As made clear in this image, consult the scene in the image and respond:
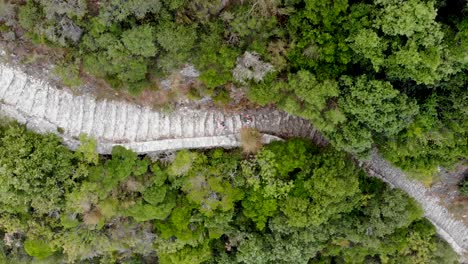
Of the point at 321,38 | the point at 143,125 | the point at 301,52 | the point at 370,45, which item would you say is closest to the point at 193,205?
the point at 143,125

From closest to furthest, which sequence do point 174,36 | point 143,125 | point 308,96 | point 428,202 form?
1. point 174,36
2. point 308,96
3. point 143,125
4. point 428,202

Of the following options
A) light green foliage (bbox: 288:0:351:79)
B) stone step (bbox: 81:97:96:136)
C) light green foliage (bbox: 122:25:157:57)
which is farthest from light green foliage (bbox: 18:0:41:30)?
light green foliage (bbox: 288:0:351:79)

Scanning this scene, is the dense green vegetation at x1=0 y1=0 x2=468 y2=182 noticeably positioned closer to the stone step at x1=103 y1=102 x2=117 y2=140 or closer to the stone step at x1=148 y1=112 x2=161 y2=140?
the stone step at x1=103 y1=102 x2=117 y2=140

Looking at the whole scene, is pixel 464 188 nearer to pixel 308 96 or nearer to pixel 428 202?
pixel 428 202

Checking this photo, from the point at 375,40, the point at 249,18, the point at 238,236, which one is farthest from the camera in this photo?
the point at 238,236

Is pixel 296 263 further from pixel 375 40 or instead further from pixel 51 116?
pixel 51 116

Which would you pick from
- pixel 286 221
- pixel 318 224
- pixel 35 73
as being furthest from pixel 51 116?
pixel 318 224
